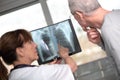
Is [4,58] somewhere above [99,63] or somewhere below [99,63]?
above

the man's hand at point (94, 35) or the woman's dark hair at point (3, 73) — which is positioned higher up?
the man's hand at point (94, 35)

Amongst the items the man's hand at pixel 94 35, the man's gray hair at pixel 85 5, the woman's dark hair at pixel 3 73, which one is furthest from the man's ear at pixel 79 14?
the woman's dark hair at pixel 3 73

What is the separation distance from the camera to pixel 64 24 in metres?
2.35

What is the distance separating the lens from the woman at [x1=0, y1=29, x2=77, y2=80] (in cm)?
174

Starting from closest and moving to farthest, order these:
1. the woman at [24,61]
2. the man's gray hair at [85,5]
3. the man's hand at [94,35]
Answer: the woman at [24,61] < the man's gray hair at [85,5] < the man's hand at [94,35]

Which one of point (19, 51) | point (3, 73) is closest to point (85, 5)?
point (19, 51)

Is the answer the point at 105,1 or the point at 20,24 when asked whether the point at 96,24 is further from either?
the point at 20,24

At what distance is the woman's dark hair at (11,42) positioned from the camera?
5.91 ft

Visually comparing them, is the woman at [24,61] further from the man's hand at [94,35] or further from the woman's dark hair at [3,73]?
the man's hand at [94,35]

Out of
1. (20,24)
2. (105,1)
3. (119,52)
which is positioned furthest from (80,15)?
(20,24)

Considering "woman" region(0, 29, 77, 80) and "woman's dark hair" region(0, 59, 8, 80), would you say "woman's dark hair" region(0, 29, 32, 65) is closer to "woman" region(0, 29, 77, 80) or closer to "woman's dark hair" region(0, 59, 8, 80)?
"woman" region(0, 29, 77, 80)

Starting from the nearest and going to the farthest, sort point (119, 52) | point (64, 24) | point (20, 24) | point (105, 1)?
1. point (119, 52)
2. point (64, 24)
3. point (105, 1)
4. point (20, 24)

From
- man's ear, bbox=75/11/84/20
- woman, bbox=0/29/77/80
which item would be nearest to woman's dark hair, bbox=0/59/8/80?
woman, bbox=0/29/77/80

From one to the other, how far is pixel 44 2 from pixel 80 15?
1458 mm
